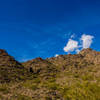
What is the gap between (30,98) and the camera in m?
13.8

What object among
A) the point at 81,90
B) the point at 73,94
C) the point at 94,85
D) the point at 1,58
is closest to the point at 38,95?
the point at 73,94

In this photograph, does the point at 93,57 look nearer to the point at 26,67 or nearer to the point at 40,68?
the point at 40,68

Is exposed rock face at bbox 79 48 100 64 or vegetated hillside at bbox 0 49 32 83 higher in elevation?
exposed rock face at bbox 79 48 100 64

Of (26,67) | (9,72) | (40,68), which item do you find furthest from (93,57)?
(9,72)

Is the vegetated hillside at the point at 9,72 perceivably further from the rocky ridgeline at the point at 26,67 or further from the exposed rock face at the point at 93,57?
the exposed rock face at the point at 93,57

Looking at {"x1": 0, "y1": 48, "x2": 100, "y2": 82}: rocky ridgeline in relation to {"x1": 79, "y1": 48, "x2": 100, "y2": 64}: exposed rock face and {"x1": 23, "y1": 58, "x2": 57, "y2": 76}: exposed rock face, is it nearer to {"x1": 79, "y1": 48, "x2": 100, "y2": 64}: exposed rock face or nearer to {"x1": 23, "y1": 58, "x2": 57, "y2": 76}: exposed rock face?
{"x1": 23, "y1": 58, "x2": 57, "y2": 76}: exposed rock face

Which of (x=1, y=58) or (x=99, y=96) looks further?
(x=1, y=58)

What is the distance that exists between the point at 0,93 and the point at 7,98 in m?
2.17

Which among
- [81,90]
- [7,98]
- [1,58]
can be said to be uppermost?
[1,58]

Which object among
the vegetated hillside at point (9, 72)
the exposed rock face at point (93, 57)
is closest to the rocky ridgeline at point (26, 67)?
the vegetated hillside at point (9, 72)

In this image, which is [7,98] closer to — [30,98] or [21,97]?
[21,97]

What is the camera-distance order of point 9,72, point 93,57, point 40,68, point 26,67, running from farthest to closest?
point 93,57, point 40,68, point 26,67, point 9,72

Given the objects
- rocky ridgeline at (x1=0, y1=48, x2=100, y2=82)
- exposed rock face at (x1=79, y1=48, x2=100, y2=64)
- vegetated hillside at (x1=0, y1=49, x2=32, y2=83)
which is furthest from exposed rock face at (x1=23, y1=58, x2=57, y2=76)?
exposed rock face at (x1=79, y1=48, x2=100, y2=64)

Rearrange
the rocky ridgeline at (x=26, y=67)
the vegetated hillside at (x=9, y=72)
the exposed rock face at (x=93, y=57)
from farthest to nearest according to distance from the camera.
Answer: the exposed rock face at (x=93, y=57)
the rocky ridgeline at (x=26, y=67)
the vegetated hillside at (x=9, y=72)
